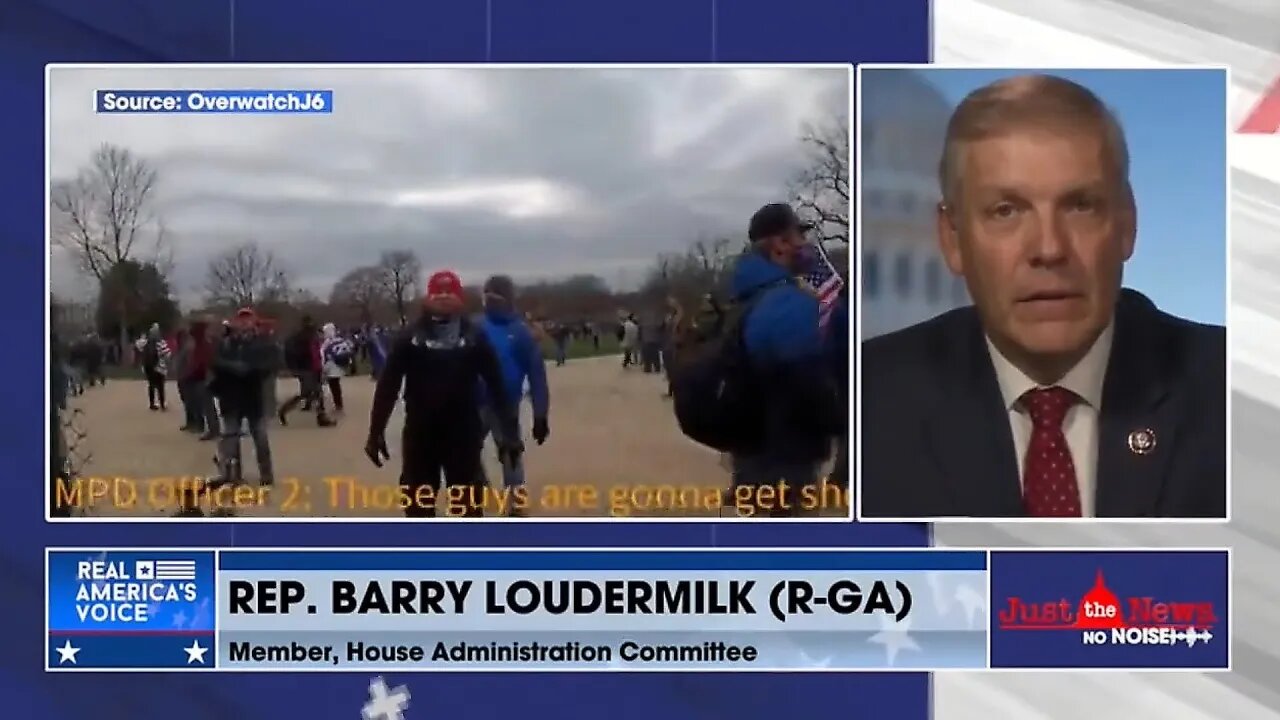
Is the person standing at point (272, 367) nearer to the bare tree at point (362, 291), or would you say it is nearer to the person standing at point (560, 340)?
the bare tree at point (362, 291)

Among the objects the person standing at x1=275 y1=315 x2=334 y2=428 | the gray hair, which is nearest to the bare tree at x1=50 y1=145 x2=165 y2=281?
the person standing at x1=275 y1=315 x2=334 y2=428

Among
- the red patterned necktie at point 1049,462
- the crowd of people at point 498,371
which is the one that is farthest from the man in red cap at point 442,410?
the red patterned necktie at point 1049,462

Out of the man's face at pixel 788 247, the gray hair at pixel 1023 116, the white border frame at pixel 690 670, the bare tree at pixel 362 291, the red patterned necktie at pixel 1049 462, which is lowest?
the white border frame at pixel 690 670

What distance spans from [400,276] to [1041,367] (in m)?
1.78

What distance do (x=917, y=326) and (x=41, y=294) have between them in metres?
2.42

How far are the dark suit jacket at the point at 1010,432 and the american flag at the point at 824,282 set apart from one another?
0.23 meters

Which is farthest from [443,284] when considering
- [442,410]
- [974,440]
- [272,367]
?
[974,440]

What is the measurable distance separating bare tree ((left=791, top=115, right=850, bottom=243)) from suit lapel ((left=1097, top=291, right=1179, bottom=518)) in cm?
84

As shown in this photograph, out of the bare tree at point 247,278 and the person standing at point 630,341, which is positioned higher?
the bare tree at point 247,278

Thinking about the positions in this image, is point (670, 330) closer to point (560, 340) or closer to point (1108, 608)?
point (560, 340)

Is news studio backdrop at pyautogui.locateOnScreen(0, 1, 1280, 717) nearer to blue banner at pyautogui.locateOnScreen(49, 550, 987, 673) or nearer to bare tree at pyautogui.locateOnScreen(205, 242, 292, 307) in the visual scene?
blue banner at pyautogui.locateOnScreen(49, 550, 987, 673)

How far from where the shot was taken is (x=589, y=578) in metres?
3.54

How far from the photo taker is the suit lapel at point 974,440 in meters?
3.53

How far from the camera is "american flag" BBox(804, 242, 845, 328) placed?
3.49 m
